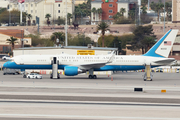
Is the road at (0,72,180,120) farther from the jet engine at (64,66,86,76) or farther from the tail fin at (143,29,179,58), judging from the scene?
the tail fin at (143,29,179,58)

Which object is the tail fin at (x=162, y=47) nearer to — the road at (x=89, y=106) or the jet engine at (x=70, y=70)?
the jet engine at (x=70, y=70)

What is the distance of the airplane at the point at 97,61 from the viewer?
174 ft

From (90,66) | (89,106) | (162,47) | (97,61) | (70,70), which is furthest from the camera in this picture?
(162,47)

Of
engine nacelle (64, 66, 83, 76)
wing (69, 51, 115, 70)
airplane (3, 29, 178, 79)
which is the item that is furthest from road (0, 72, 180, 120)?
airplane (3, 29, 178, 79)

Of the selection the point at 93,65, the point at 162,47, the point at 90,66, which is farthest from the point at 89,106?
the point at 162,47

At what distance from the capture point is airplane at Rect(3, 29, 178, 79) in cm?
5319

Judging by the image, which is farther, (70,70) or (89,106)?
(70,70)

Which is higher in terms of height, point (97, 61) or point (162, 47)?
point (162, 47)

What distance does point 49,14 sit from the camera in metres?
199

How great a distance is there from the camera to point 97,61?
54.7 m

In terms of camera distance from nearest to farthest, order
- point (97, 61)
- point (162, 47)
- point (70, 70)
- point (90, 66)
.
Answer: point (70, 70), point (90, 66), point (97, 61), point (162, 47)

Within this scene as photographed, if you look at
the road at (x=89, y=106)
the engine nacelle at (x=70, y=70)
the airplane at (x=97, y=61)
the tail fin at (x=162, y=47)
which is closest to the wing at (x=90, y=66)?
the airplane at (x=97, y=61)

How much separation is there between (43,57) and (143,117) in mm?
33623

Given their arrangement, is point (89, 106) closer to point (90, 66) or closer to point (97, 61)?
point (90, 66)
